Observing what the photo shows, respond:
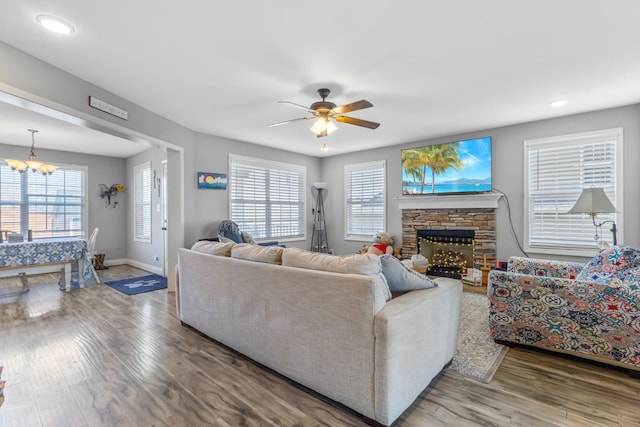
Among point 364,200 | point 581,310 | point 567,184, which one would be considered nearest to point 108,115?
point 364,200

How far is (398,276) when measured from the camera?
201cm

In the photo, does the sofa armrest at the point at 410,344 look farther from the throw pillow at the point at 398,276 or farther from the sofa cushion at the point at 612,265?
the sofa cushion at the point at 612,265

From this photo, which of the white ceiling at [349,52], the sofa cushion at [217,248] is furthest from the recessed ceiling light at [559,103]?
the sofa cushion at [217,248]

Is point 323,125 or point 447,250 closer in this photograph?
point 323,125

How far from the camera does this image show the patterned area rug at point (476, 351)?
2.30m

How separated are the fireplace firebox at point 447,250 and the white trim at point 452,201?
443 millimetres

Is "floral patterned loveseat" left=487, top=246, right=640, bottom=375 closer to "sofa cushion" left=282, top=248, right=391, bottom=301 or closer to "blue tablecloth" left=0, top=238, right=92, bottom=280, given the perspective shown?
"sofa cushion" left=282, top=248, right=391, bottom=301

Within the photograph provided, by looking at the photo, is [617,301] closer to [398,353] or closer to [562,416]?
[562,416]

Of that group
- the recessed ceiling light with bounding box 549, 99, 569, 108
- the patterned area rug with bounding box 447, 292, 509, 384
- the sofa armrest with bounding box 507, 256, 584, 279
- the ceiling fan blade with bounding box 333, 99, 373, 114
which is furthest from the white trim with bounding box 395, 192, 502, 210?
the ceiling fan blade with bounding box 333, 99, 373, 114

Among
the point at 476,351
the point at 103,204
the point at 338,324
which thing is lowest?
the point at 476,351

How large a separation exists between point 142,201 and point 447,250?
6.21 metres

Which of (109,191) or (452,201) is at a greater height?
(109,191)

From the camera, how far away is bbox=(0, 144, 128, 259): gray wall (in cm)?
671

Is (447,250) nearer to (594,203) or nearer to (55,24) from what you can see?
(594,203)
